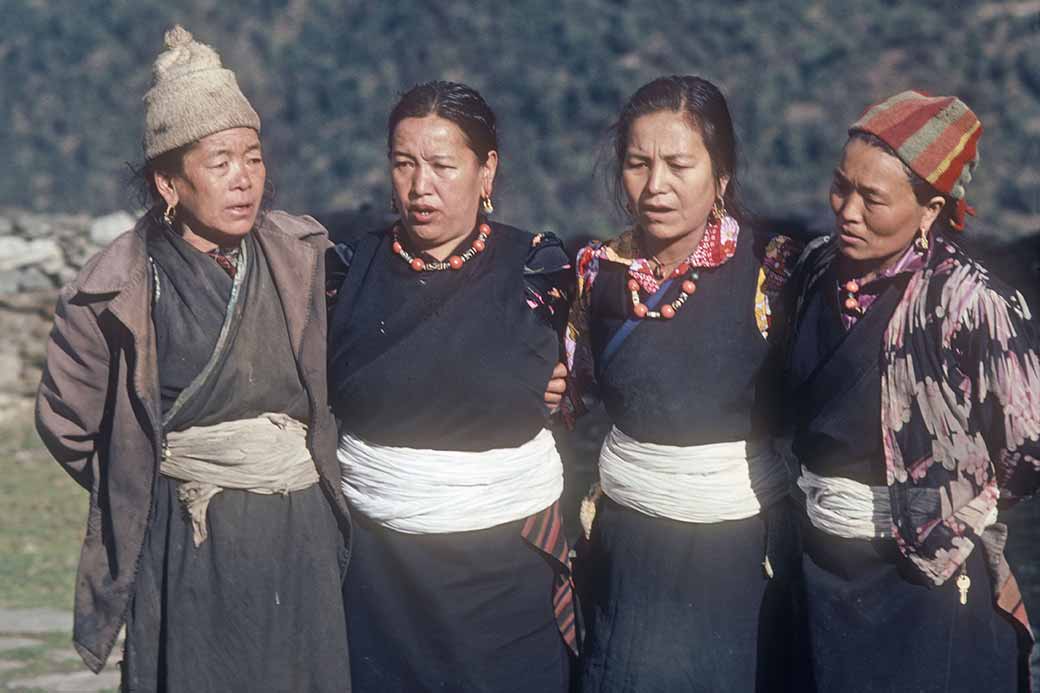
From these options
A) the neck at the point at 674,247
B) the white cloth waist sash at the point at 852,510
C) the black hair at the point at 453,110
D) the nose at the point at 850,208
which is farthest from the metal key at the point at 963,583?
the black hair at the point at 453,110

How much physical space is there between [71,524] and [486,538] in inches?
147

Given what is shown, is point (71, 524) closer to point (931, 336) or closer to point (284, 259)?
point (284, 259)

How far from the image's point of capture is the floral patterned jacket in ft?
9.76

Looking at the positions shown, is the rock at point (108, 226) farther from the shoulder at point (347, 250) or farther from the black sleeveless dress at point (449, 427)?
the black sleeveless dress at point (449, 427)

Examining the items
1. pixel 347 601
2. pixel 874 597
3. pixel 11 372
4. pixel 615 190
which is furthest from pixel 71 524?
pixel 874 597

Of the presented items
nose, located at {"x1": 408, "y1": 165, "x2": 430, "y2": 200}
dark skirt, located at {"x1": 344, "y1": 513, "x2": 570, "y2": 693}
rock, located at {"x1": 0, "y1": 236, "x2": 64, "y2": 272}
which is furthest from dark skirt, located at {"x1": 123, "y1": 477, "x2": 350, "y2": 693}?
rock, located at {"x1": 0, "y1": 236, "x2": 64, "y2": 272}

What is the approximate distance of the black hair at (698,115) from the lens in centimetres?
325

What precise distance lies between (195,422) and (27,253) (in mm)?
6372

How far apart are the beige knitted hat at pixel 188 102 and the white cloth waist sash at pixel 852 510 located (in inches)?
60.9

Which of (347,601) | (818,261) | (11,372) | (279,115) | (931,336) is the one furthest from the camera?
(279,115)

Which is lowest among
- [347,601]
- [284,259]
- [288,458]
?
[347,601]

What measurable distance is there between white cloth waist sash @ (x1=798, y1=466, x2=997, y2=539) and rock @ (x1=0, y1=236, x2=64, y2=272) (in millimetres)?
7002

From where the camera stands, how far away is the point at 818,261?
10.7ft

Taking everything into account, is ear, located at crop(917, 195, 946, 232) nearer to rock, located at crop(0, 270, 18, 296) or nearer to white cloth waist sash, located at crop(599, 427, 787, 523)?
white cloth waist sash, located at crop(599, 427, 787, 523)
